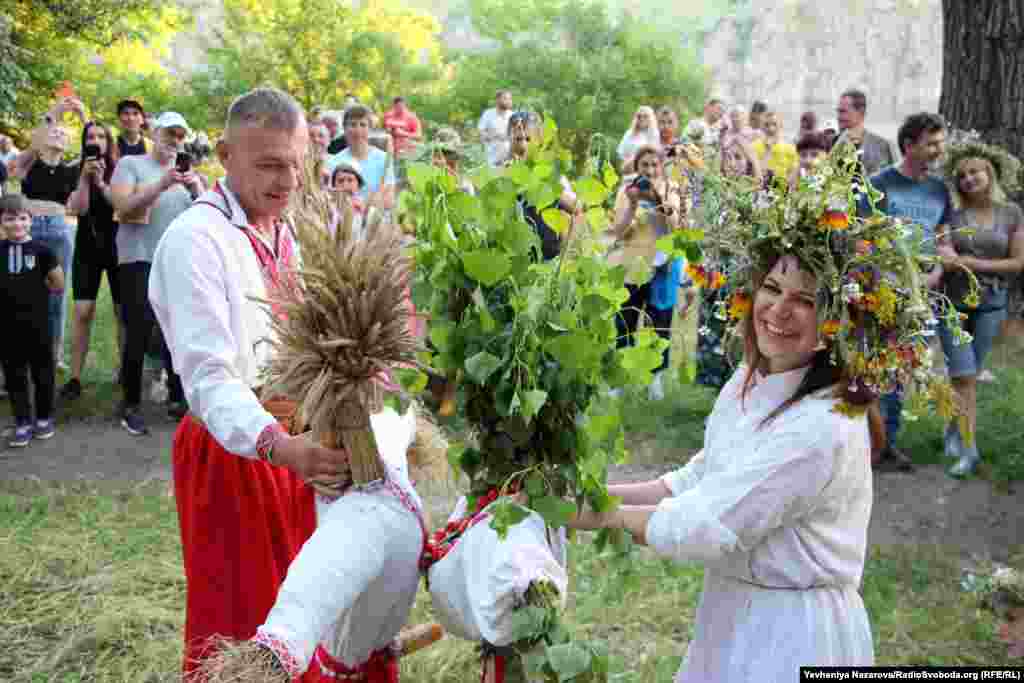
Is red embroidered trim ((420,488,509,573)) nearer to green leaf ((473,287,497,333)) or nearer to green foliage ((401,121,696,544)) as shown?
green foliage ((401,121,696,544))

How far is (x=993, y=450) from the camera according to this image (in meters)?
6.85

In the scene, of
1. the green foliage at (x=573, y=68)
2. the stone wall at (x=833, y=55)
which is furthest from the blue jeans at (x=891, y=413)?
the stone wall at (x=833, y=55)

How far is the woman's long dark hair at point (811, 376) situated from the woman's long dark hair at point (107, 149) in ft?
21.5

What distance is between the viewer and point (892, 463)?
6.59 metres

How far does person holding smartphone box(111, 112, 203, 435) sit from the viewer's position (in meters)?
7.12

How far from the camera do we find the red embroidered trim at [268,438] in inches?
96.3

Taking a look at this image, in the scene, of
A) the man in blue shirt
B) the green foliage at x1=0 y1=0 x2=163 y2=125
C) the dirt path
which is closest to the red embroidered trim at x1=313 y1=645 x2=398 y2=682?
the dirt path

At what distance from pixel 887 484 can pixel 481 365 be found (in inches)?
206

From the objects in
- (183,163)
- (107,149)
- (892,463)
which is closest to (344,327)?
(183,163)

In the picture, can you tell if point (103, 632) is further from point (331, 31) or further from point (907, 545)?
point (331, 31)

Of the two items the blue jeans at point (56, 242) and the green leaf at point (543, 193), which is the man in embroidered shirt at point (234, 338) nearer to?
the green leaf at point (543, 193)

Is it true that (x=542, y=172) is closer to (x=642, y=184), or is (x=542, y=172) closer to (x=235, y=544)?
(x=235, y=544)

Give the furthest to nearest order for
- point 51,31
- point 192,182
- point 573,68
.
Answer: point 573,68 < point 51,31 < point 192,182

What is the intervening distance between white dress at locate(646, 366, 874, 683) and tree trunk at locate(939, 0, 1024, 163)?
714 centimetres
